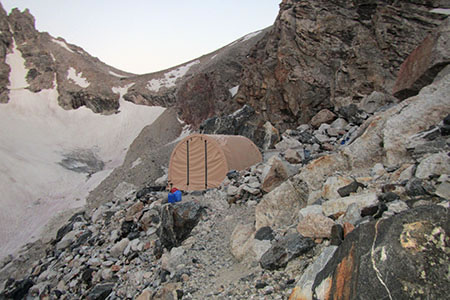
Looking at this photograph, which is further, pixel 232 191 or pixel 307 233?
pixel 232 191

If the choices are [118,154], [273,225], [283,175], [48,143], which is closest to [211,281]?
[273,225]

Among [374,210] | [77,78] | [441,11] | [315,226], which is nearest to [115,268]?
[315,226]

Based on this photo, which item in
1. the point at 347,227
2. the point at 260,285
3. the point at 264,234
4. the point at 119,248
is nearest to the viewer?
the point at 347,227

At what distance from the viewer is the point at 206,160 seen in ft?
39.8

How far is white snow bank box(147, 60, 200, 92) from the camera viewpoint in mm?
49500

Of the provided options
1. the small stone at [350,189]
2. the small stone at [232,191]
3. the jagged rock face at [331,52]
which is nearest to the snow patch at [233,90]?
the jagged rock face at [331,52]

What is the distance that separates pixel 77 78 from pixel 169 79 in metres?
16.8

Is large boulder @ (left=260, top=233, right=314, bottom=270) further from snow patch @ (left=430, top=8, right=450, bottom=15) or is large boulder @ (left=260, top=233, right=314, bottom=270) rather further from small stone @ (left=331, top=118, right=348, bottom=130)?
snow patch @ (left=430, top=8, right=450, bottom=15)

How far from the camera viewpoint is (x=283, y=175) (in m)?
7.11

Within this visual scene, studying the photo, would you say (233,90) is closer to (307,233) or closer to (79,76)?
(307,233)

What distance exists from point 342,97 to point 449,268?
18878 millimetres

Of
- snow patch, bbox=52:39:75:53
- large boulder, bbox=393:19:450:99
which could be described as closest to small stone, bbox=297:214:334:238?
large boulder, bbox=393:19:450:99

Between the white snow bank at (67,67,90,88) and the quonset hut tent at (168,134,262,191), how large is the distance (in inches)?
1726

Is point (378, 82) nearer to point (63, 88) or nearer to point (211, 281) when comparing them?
point (211, 281)
